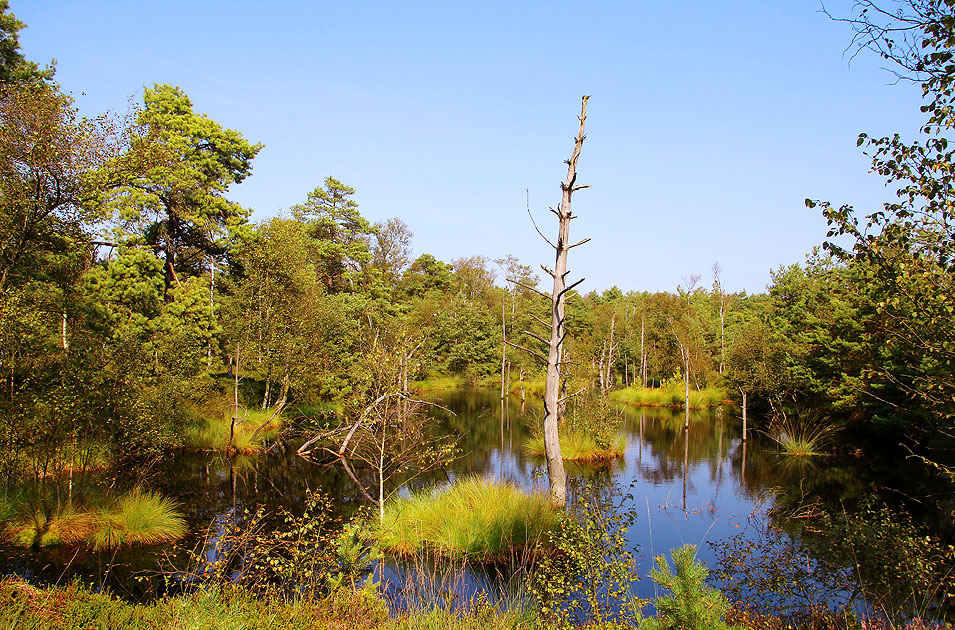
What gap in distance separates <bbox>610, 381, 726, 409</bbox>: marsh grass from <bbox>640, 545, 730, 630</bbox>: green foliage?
112 ft

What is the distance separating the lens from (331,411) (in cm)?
2211

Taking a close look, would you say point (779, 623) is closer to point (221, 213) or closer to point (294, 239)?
point (294, 239)

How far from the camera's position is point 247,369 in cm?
2222

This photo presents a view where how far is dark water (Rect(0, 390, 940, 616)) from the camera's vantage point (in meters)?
9.34

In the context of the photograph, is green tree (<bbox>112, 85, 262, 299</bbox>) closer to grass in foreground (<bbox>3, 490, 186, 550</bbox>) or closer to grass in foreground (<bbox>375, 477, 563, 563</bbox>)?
grass in foreground (<bbox>3, 490, 186, 550</bbox>)

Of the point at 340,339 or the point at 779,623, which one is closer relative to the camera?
the point at 779,623

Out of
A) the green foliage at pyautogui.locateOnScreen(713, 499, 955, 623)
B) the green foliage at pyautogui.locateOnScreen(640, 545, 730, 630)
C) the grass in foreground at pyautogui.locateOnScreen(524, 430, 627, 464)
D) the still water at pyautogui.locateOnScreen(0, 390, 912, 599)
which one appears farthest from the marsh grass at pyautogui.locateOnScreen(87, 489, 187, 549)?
the grass in foreground at pyautogui.locateOnScreen(524, 430, 627, 464)

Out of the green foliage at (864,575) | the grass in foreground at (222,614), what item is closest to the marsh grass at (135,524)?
the grass in foreground at (222,614)

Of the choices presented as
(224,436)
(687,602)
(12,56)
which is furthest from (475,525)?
(12,56)

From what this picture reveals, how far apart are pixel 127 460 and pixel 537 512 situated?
1172 centimetres

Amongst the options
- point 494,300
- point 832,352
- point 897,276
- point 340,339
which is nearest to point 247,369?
point 340,339

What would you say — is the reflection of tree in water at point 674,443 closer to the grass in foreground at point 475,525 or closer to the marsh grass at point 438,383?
the grass in foreground at point 475,525

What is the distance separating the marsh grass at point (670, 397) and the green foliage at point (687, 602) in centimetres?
3427

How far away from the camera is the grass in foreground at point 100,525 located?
9852 millimetres
